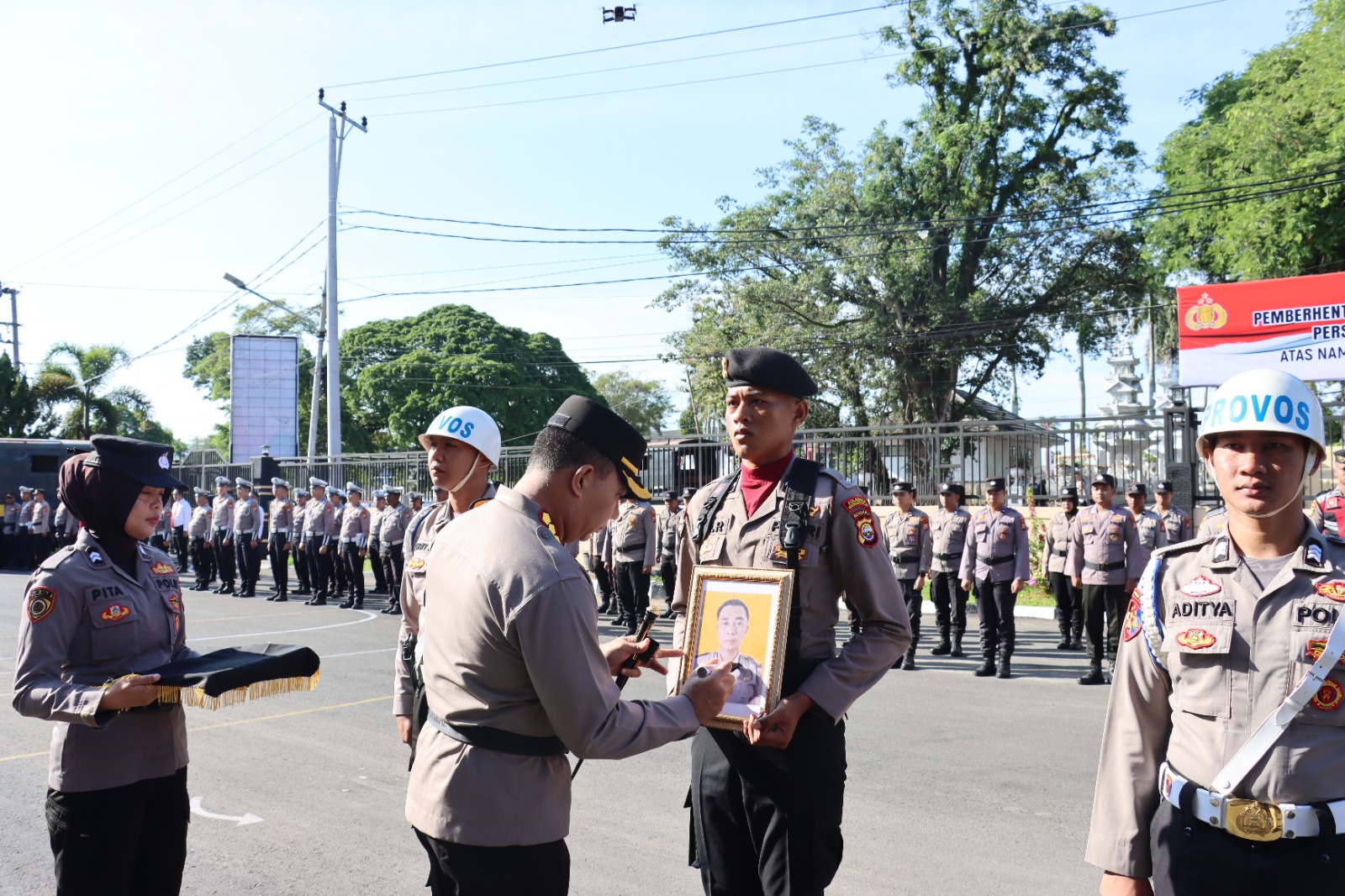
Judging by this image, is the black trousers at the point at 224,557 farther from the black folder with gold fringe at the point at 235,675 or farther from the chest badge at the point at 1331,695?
the chest badge at the point at 1331,695

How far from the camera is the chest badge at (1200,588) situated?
2.50 meters

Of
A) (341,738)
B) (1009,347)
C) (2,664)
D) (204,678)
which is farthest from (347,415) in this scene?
(204,678)

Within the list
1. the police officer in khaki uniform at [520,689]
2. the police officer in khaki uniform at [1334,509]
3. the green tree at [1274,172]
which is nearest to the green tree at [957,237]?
the green tree at [1274,172]

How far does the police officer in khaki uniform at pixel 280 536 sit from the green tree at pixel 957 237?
1229 cm

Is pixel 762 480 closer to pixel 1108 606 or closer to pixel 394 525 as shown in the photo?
pixel 1108 606

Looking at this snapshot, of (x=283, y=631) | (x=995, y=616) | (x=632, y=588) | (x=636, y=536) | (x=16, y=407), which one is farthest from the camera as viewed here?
(x=16, y=407)

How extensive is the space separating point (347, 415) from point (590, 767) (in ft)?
142

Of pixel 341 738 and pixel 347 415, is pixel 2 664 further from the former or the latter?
pixel 347 415

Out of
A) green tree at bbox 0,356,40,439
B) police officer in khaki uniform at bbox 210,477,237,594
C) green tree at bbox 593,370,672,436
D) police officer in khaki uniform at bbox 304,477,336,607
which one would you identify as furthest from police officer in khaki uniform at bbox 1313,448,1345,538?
green tree at bbox 593,370,672,436

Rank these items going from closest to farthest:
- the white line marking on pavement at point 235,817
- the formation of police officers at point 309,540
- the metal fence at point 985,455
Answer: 1. the white line marking on pavement at point 235,817
2. the metal fence at point 985,455
3. the formation of police officers at point 309,540

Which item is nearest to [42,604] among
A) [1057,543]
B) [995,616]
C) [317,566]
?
[995,616]

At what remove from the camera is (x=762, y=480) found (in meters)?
3.41

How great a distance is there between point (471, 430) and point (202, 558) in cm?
1980

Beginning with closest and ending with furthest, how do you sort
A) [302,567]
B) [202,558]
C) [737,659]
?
1. [737,659]
2. [302,567]
3. [202,558]
